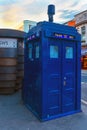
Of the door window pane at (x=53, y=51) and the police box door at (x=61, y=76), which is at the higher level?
the door window pane at (x=53, y=51)

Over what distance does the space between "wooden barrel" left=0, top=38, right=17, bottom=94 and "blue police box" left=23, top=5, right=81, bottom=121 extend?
5.66 ft

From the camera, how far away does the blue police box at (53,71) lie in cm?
415

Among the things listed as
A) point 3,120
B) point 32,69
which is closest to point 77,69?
point 32,69

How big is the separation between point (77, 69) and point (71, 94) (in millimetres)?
628

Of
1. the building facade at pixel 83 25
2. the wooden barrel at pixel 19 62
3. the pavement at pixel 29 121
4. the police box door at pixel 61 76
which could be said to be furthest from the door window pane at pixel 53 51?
the building facade at pixel 83 25

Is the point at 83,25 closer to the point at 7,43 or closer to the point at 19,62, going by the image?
the point at 19,62

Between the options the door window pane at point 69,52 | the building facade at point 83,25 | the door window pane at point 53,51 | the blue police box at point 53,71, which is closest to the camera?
the blue police box at point 53,71

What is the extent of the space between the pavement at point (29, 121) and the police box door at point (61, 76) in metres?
0.30

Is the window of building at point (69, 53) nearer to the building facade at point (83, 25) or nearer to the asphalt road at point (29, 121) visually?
the asphalt road at point (29, 121)

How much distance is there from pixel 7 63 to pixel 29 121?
112 inches

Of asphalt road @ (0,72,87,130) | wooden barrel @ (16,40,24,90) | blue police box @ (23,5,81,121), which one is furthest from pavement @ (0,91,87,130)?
wooden barrel @ (16,40,24,90)

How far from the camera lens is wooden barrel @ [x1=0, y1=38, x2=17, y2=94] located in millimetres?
6496

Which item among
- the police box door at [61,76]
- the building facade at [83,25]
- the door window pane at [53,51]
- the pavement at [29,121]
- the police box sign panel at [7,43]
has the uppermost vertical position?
the building facade at [83,25]

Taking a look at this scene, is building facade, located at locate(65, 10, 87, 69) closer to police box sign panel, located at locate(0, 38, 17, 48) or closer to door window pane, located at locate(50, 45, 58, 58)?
police box sign panel, located at locate(0, 38, 17, 48)
